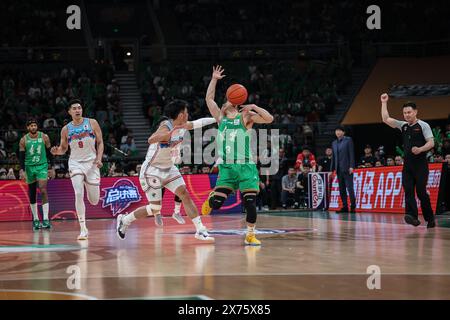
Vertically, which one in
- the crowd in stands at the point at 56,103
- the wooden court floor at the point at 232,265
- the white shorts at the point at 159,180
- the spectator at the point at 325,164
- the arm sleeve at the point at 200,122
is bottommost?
the wooden court floor at the point at 232,265

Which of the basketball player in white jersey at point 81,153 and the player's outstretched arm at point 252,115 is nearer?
the player's outstretched arm at point 252,115

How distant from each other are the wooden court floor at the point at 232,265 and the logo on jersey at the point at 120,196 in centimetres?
575

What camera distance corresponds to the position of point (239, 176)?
30.4ft

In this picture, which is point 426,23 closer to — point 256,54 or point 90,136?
point 256,54

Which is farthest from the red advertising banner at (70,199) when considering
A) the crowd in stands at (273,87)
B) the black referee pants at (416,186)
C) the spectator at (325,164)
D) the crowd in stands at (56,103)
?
the black referee pants at (416,186)

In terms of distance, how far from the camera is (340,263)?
23.2ft

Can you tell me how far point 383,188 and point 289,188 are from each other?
491 centimetres

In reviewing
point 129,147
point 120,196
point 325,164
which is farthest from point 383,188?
point 129,147

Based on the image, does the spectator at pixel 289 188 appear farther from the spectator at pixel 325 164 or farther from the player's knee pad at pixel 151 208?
the player's knee pad at pixel 151 208

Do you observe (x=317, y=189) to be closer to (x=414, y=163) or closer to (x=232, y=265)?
(x=414, y=163)

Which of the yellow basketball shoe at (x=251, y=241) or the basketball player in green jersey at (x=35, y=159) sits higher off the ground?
the basketball player in green jersey at (x=35, y=159)

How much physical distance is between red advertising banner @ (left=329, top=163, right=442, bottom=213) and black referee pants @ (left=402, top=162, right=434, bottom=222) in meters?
3.82

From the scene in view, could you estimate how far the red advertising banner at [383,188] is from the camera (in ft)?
50.0

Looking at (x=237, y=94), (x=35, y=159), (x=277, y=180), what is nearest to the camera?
(x=237, y=94)
